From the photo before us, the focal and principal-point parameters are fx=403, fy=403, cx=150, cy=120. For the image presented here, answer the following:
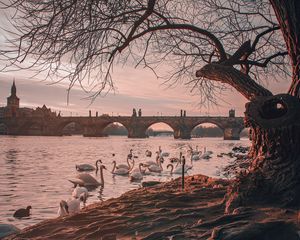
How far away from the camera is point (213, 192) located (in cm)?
737

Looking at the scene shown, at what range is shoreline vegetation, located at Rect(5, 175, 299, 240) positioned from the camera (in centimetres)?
497

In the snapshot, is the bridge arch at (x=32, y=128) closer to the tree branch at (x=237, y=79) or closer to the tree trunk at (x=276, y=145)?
the tree branch at (x=237, y=79)

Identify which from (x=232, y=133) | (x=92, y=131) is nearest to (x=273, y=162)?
(x=232, y=133)

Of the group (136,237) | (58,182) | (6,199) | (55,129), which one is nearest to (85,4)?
(136,237)

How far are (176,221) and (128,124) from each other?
354ft

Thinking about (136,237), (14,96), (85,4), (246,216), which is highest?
(14,96)

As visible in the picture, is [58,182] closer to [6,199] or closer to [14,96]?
[6,199]

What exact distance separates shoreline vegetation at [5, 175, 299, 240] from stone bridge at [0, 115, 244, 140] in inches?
3750

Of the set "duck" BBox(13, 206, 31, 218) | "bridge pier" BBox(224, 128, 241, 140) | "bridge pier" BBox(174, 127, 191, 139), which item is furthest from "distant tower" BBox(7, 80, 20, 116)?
"duck" BBox(13, 206, 31, 218)

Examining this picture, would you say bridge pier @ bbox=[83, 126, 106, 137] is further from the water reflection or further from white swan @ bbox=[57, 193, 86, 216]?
white swan @ bbox=[57, 193, 86, 216]

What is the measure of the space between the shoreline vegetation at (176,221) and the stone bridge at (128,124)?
9525 cm

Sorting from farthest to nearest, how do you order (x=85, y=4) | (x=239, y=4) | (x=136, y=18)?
(x=239, y=4) → (x=136, y=18) → (x=85, y=4)

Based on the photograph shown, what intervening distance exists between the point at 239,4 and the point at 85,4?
14.0 feet

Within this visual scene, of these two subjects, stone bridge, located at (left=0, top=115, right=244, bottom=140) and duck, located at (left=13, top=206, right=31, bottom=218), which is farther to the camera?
stone bridge, located at (left=0, top=115, right=244, bottom=140)
